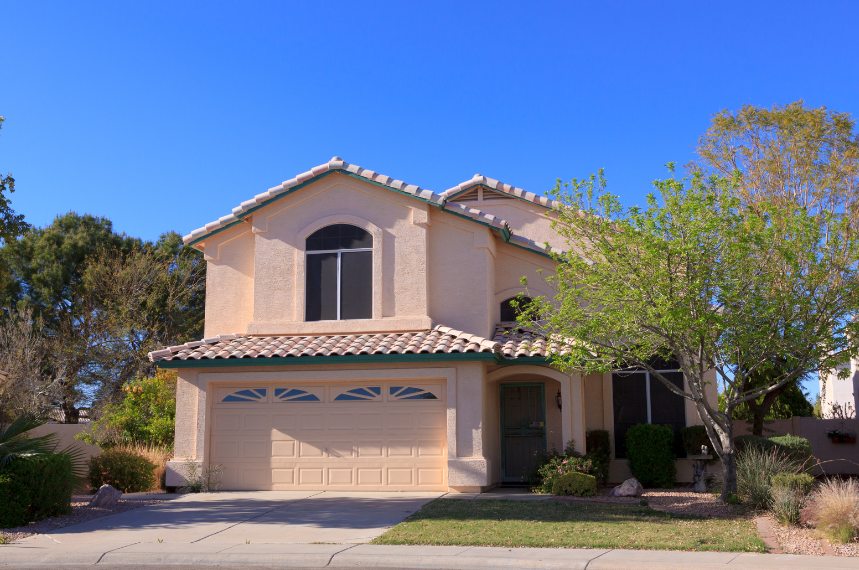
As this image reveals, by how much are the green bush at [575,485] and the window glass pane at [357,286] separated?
19.6 feet

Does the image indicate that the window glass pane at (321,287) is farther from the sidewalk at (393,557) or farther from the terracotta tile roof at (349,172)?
the sidewalk at (393,557)

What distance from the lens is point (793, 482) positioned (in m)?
Result: 11.9

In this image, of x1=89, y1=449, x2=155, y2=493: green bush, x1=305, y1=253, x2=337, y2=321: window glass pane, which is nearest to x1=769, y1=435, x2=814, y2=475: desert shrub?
x1=305, y1=253, x2=337, y2=321: window glass pane

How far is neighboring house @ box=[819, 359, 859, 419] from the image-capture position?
86.6 feet

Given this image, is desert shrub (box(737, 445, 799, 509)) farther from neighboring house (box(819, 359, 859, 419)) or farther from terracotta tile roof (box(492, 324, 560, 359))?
neighboring house (box(819, 359, 859, 419))

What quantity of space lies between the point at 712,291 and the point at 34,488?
39.2 ft

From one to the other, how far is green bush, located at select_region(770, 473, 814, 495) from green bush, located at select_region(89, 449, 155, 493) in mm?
12981

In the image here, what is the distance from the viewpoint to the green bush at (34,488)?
11.9 meters

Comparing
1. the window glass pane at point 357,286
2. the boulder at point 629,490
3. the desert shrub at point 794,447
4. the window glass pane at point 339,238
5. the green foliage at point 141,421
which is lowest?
the boulder at point 629,490

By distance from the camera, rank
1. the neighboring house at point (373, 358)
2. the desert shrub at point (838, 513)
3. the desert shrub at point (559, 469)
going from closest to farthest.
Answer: the desert shrub at point (838, 513)
the desert shrub at point (559, 469)
the neighboring house at point (373, 358)

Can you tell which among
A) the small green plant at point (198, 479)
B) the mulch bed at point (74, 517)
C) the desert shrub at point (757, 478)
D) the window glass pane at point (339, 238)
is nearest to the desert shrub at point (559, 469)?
the desert shrub at point (757, 478)

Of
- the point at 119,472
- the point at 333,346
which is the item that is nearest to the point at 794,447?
the point at 333,346

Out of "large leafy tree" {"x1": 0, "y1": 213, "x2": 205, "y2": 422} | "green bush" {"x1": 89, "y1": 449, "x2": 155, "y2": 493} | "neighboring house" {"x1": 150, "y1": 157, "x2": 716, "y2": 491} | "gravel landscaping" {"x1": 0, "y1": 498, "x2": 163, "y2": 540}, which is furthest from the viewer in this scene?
"large leafy tree" {"x1": 0, "y1": 213, "x2": 205, "y2": 422}

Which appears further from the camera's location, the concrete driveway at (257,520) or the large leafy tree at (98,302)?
the large leafy tree at (98,302)
